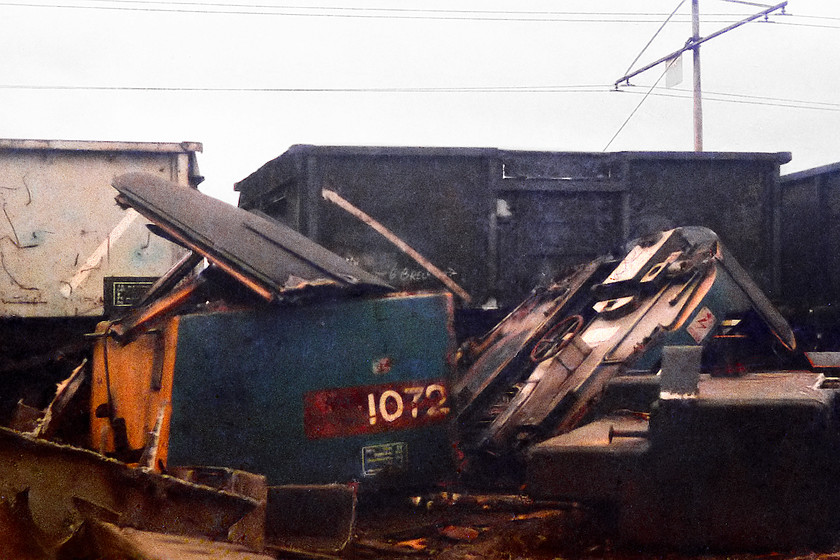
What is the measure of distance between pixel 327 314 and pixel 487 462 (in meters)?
1.09

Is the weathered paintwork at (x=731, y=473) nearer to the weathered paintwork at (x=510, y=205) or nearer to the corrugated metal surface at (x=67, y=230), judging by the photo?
the weathered paintwork at (x=510, y=205)

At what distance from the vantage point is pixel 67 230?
17.9ft

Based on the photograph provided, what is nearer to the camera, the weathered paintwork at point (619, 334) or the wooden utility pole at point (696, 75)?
the weathered paintwork at point (619, 334)

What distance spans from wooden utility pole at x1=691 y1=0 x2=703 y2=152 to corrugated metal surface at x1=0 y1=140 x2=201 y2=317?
983 cm

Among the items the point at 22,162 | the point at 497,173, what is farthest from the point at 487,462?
the point at 22,162

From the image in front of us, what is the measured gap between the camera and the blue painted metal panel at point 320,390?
313 cm

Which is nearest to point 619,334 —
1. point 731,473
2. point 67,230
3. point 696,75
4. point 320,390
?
point 731,473

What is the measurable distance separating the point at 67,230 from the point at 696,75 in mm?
10896

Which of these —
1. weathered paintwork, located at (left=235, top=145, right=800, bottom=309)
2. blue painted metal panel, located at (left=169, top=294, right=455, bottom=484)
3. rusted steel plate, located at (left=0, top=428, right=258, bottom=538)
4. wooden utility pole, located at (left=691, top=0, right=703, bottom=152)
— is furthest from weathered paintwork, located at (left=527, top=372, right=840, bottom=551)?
wooden utility pole, located at (left=691, top=0, right=703, bottom=152)

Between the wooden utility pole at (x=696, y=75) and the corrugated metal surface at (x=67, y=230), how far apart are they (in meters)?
9.83

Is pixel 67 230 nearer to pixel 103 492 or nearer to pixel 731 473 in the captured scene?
pixel 103 492

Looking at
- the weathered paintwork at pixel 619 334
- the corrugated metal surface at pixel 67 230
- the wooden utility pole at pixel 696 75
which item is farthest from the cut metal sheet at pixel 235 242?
the wooden utility pole at pixel 696 75

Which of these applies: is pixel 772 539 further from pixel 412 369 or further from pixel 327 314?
pixel 327 314

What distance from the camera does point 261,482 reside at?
8.78 feet
